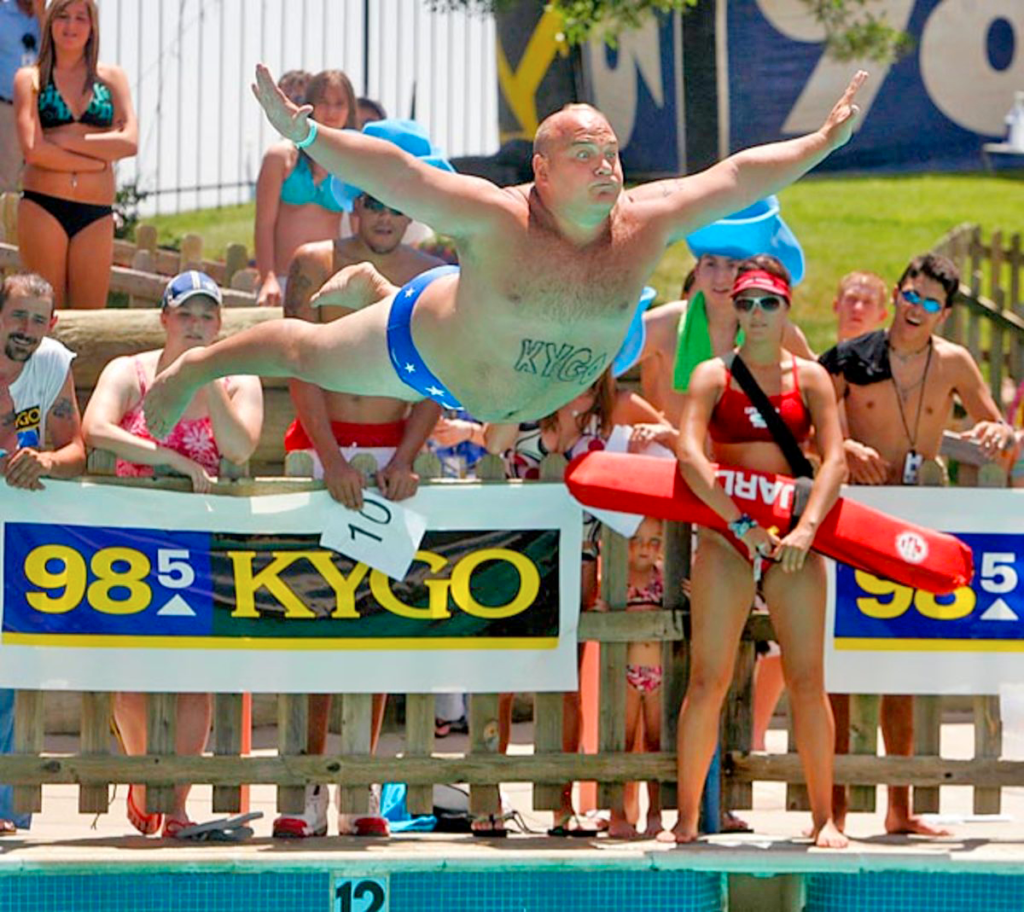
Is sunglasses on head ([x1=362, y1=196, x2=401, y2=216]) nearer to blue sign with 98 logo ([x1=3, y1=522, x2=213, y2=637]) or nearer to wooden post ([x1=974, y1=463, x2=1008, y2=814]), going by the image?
blue sign with 98 logo ([x1=3, y1=522, x2=213, y2=637])

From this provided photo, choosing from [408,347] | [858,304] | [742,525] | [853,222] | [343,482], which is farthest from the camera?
[853,222]

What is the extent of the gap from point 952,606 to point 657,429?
49.1 inches

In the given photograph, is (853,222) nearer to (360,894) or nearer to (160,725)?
(160,725)

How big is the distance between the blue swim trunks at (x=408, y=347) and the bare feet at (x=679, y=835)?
173 cm

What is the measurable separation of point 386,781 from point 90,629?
116 centimetres

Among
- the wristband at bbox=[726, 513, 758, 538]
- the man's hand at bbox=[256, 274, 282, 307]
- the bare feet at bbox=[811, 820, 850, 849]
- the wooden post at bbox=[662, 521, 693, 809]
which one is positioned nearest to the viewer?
the bare feet at bbox=[811, 820, 850, 849]

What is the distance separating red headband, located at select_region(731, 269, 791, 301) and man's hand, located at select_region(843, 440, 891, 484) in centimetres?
66

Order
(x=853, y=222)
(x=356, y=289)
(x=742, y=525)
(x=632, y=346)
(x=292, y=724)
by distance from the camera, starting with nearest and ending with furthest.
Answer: (x=356, y=289)
(x=742, y=525)
(x=292, y=724)
(x=632, y=346)
(x=853, y=222)

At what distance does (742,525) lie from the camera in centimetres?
696

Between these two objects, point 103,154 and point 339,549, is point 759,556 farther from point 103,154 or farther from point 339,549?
point 103,154

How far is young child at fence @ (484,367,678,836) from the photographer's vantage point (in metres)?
7.45

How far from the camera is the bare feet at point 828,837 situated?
6.81 meters

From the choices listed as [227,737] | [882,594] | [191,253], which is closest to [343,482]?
[227,737]

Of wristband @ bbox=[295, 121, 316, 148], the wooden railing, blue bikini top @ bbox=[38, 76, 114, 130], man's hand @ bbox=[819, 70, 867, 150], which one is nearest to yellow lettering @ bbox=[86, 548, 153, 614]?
blue bikini top @ bbox=[38, 76, 114, 130]
